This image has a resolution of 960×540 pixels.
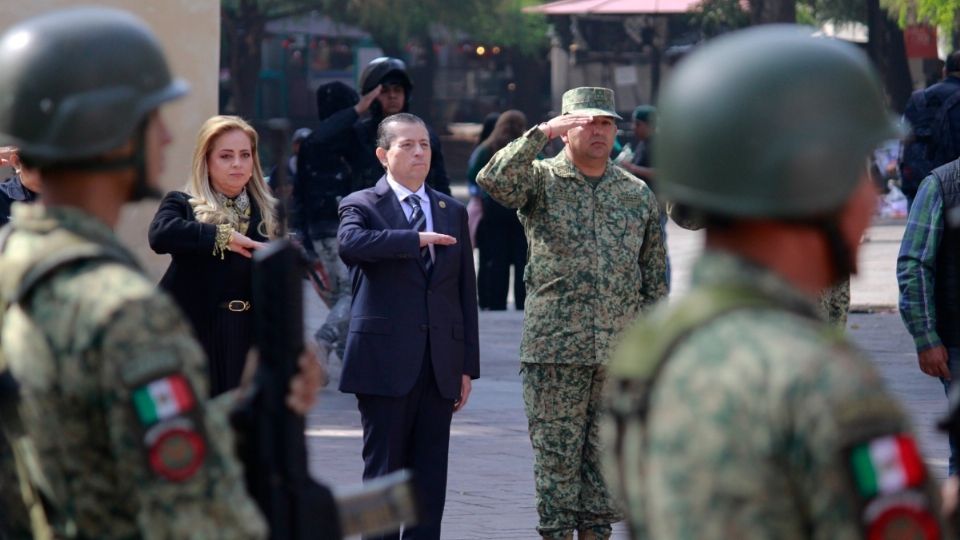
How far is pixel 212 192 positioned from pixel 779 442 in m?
4.87

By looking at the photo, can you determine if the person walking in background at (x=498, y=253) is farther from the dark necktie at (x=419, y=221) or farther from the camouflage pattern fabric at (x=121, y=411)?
the camouflage pattern fabric at (x=121, y=411)

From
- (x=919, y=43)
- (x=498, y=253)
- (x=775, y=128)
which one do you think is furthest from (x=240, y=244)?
(x=919, y=43)

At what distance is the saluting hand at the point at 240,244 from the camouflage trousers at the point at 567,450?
130 centimetres

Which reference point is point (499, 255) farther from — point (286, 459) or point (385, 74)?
point (286, 459)

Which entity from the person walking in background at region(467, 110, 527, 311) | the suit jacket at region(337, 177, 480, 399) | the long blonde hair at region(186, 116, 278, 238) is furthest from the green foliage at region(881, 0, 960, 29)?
the long blonde hair at region(186, 116, 278, 238)

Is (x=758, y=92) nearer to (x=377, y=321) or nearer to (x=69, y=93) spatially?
(x=69, y=93)

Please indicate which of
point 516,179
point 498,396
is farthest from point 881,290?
point 516,179

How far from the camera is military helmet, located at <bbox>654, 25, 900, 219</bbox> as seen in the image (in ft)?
7.16

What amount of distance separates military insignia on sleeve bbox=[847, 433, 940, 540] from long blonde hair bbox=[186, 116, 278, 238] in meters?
4.73

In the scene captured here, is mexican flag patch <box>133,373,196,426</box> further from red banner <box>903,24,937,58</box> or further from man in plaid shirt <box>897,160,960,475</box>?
red banner <box>903,24,937,58</box>

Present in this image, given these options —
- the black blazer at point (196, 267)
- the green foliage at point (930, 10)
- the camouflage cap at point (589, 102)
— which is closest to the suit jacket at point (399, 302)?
the black blazer at point (196, 267)

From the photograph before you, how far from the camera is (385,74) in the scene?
996cm

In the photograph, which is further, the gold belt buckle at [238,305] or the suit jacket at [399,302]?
the suit jacket at [399,302]

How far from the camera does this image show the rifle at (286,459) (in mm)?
2924
